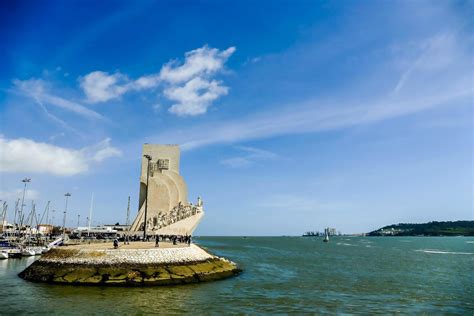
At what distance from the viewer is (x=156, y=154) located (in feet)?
229

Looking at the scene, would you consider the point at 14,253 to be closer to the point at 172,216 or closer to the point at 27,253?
the point at 27,253

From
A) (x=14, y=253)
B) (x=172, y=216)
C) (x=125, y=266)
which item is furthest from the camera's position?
(x=172, y=216)

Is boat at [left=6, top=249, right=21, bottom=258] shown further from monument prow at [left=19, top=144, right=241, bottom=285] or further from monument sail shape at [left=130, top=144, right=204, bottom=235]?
monument prow at [left=19, top=144, right=241, bottom=285]

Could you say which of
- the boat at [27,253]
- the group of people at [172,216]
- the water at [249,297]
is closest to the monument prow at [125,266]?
the water at [249,297]

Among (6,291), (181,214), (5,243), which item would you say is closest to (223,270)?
(6,291)

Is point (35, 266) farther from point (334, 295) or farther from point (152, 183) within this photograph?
point (152, 183)

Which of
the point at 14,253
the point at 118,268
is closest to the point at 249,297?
the point at 118,268

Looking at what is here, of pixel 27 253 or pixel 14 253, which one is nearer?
pixel 14 253

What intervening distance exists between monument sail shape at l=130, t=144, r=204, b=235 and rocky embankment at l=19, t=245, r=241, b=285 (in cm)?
3151

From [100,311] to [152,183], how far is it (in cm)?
5133

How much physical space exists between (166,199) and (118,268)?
144 ft

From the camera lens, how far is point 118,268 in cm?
2261

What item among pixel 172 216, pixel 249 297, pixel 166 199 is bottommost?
pixel 249 297

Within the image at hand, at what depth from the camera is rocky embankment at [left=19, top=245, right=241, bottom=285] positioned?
22062mm
